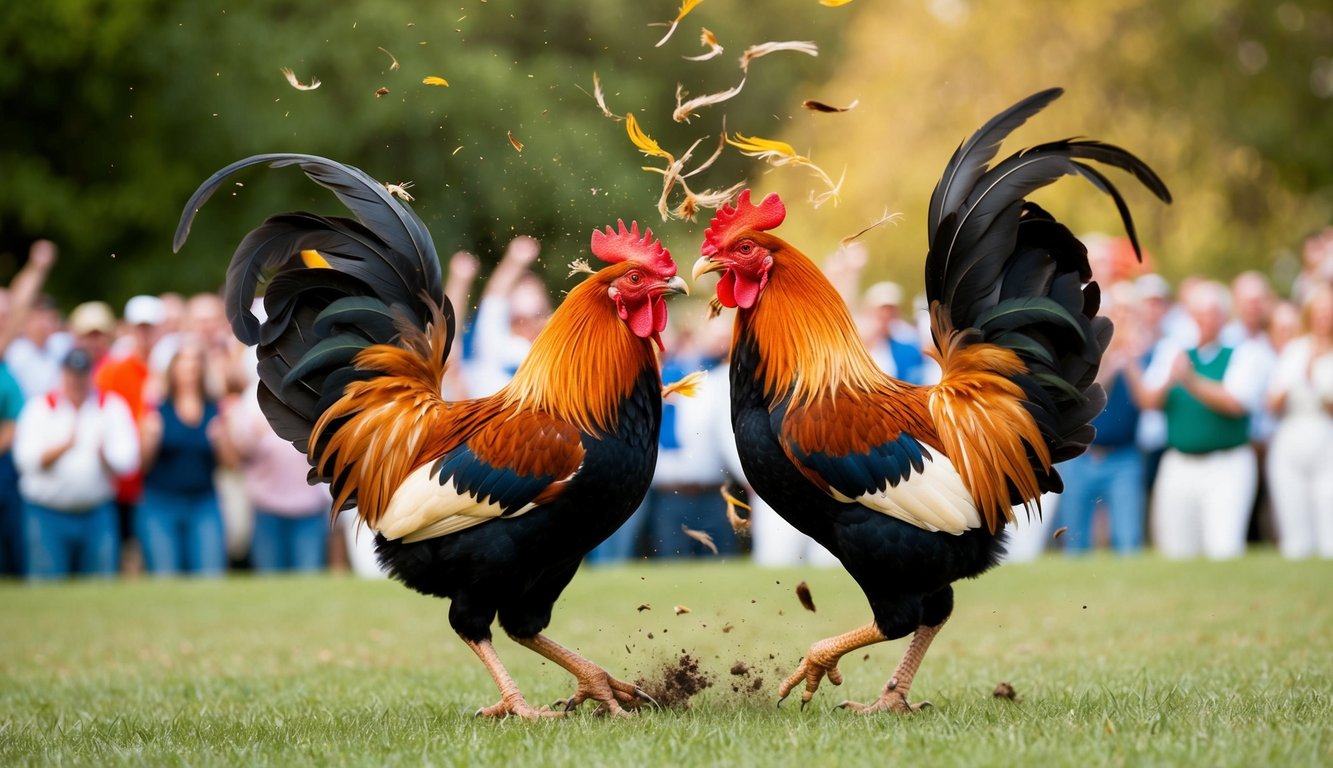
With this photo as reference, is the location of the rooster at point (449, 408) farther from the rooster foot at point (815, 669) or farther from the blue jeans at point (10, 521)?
the blue jeans at point (10, 521)

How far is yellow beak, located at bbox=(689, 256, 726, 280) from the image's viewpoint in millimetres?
6336

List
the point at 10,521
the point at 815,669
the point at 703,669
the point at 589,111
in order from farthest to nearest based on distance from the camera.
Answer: the point at 589,111 → the point at 10,521 → the point at 703,669 → the point at 815,669

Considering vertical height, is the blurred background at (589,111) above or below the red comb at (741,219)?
above

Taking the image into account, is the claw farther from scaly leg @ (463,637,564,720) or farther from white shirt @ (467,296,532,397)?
white shirt @ (467,296,532,397)

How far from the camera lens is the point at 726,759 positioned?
5.18 metres

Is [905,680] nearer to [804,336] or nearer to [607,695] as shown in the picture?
[607,695]

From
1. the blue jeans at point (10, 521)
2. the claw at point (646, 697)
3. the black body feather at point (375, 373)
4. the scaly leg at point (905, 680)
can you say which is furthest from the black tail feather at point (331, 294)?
the blue jeans at point (10, 521)

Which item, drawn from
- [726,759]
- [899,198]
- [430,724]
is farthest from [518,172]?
[726,759]

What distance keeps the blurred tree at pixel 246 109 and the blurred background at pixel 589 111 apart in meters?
0.05

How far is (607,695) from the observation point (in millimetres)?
6520

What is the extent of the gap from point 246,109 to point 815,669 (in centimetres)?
2022

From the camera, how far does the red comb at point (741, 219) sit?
6.43 meters

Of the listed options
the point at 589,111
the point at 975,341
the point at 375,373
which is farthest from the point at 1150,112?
the point at 375,373

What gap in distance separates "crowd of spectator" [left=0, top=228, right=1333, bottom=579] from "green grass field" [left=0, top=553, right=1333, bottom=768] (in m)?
0.90
